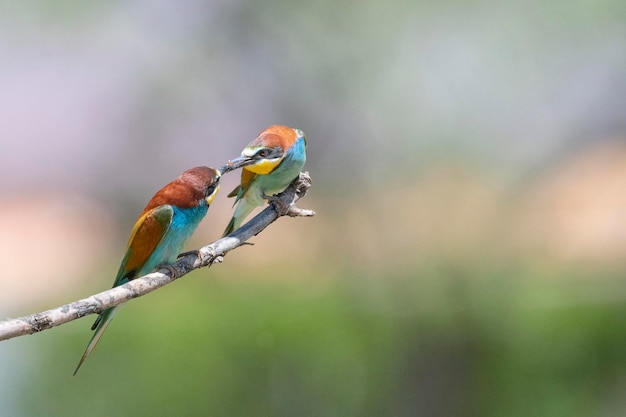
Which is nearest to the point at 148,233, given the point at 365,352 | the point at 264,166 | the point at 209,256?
the point at 209,256

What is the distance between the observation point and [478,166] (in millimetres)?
3963

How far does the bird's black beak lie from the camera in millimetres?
1615

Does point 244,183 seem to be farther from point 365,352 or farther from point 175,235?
point 365,352

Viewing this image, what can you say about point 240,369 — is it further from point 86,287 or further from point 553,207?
point 553,207

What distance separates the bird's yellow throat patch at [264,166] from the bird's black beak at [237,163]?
0.01 m

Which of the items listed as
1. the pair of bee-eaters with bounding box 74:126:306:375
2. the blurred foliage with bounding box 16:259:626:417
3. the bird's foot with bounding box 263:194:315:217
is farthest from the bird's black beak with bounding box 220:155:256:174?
the blurred foliage with bounding box 16:259:626:417

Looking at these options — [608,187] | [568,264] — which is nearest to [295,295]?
[568,264]

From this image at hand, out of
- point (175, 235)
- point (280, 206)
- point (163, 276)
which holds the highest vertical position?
point (280, 206)

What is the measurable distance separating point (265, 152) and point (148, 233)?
315 mm

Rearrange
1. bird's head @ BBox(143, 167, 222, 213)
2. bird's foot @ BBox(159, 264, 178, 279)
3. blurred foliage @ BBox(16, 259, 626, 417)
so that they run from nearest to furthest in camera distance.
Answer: bird's foot @ BBox(159, 264, 178, 279)
bird's head @ BBox(143, 167, 222, 213)
blurred foliage @ BBox(16, 259, 626, 417)

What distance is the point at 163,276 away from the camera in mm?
1360

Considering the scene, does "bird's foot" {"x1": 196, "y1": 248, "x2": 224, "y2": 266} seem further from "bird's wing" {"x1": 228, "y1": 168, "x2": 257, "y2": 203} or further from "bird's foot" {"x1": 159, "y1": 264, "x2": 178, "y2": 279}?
"bird's wing" {"x1": 228, "y1": 168, "x2": 257, "y2": 203}

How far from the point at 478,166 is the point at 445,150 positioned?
6.7 inches

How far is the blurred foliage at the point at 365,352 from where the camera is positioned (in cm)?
333
